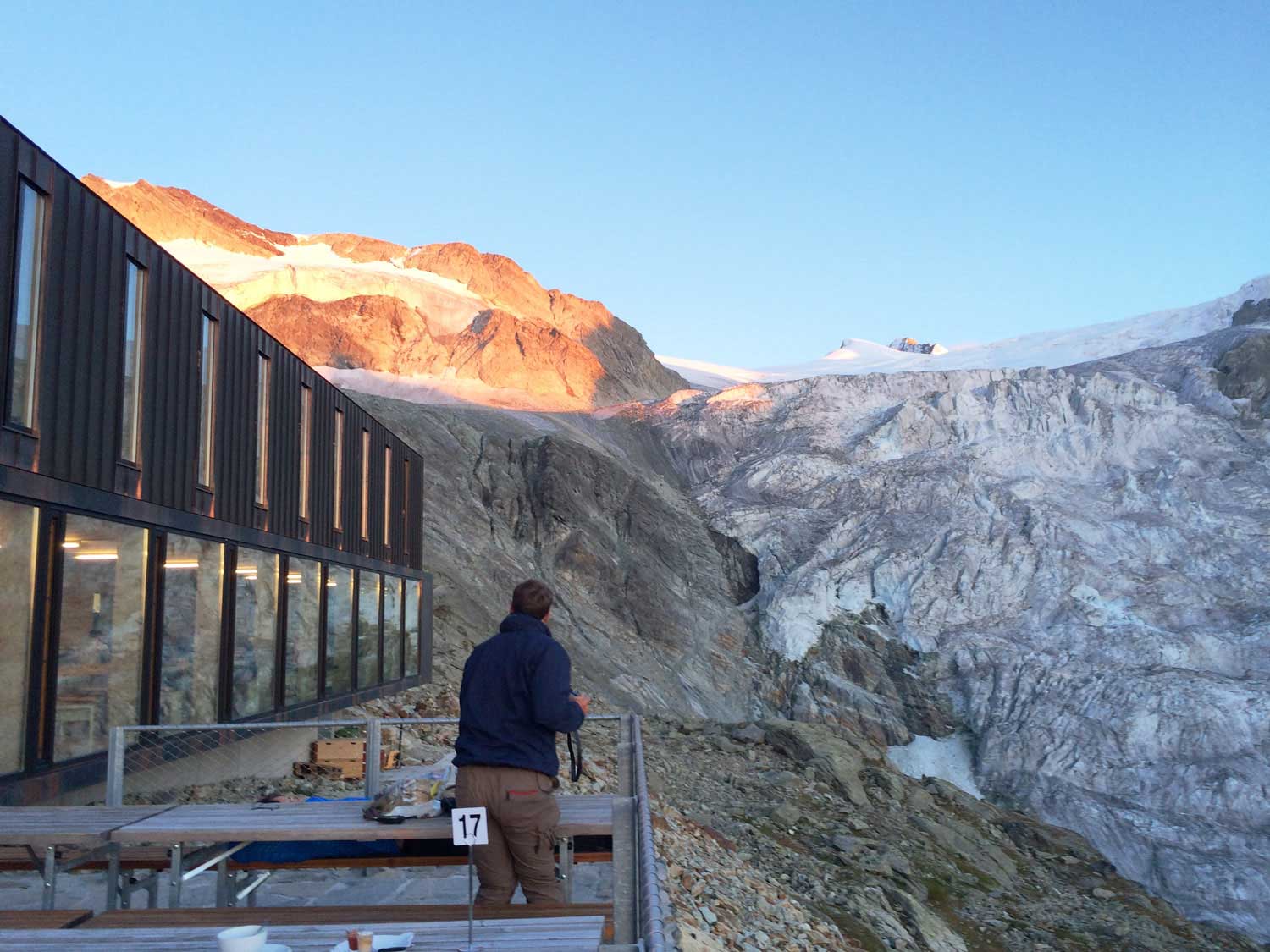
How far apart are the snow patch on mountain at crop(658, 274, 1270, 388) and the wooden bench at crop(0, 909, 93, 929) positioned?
7528 cm

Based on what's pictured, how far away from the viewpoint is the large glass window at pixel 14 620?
797cm

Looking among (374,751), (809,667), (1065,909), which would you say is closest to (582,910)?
(374,751)

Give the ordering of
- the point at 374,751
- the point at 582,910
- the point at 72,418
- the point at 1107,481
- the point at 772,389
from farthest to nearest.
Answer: the point at 772,389 → the point at 1107,481 → the point at 72,418 → the point at 374,751 → the point at 582,910

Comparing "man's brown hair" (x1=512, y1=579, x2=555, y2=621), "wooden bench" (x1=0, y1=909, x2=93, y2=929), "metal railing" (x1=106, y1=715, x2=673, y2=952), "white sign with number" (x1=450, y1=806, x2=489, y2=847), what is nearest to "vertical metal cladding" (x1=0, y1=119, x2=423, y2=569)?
"metal railing" (x1=106, y1=715, x2=673, y2=952)

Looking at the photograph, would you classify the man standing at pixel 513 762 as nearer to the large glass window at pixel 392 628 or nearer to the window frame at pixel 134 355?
the window frame at pixel 134 355

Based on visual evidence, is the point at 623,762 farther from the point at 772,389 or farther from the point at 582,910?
the point at 772,389

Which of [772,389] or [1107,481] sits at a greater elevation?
[772,389]

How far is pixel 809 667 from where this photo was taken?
42.4 m

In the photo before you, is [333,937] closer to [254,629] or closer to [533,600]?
[533,600]

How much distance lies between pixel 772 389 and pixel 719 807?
46.5m

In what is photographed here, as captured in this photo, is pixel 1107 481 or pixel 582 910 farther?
pixel 1107 481

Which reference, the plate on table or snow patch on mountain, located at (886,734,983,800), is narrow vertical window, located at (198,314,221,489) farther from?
snow patch on mountain, located at (886,734,983,800)

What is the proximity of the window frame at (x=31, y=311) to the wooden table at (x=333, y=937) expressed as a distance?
547cm

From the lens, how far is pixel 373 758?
7285 millimetres
